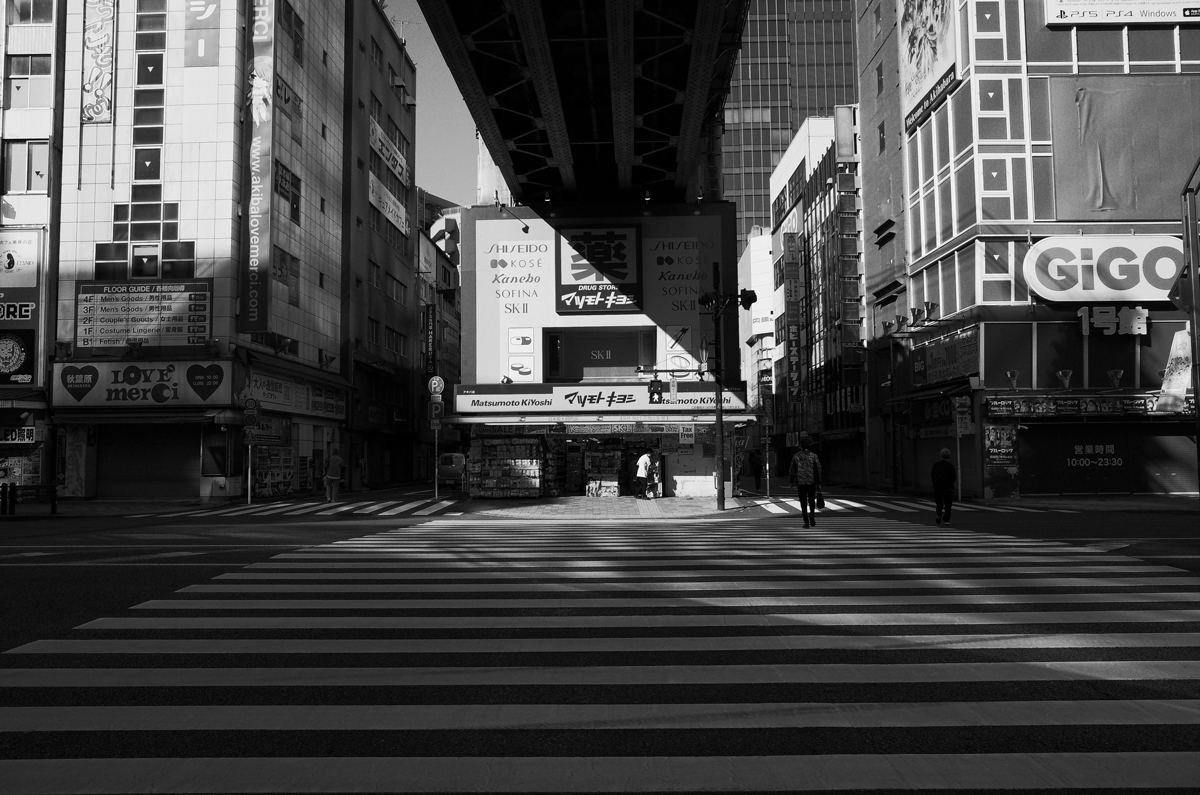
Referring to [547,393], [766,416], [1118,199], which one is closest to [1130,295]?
[1118,199]

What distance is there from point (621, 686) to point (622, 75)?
22143 mm

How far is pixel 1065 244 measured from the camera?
3117cm

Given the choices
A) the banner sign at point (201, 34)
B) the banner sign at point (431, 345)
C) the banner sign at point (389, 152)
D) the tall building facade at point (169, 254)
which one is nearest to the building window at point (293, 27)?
the tall building facade at point (169, 254)

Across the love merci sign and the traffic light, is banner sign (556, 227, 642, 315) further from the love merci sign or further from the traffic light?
the love merci sign

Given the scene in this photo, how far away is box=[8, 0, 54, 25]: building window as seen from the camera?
32.7m

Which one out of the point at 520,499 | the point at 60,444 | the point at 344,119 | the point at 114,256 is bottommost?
the point at 520,499

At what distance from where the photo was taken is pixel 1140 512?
76.2ft

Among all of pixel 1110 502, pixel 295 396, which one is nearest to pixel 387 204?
pixel 295 396

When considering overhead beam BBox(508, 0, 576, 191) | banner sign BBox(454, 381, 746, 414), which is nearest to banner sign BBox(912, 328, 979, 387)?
banner sign BBox(454, 381, 746, 414)

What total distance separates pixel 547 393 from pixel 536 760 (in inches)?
1074

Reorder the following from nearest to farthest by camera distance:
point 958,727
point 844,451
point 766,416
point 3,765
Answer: point 3,765 < point 958,727 < point 766,416 < point 844,451

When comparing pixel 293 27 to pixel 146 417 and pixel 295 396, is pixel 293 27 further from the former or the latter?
pixel 146 417

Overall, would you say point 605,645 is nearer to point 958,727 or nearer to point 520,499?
point 958,727

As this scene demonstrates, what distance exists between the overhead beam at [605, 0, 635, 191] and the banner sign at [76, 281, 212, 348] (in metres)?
16.6
